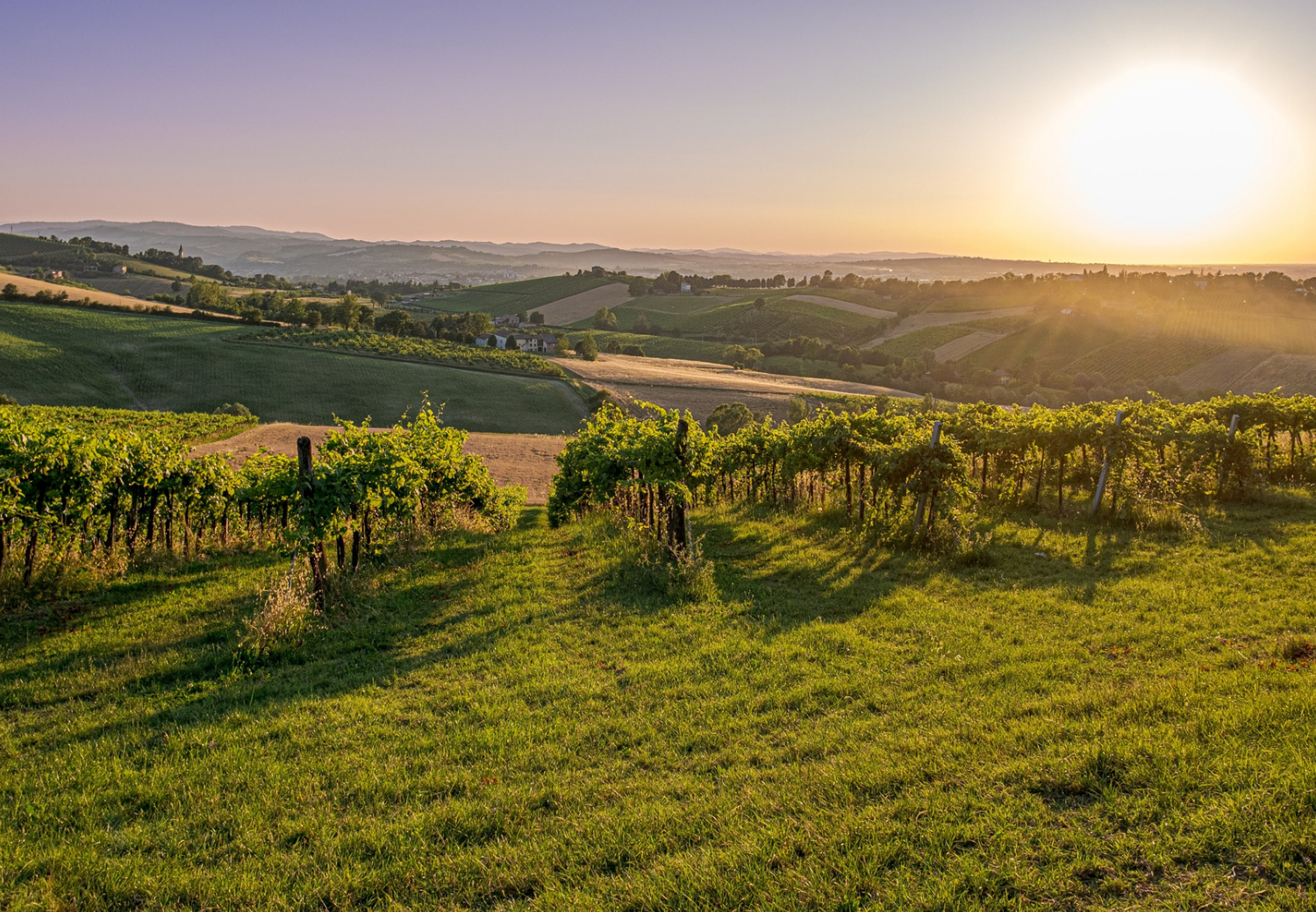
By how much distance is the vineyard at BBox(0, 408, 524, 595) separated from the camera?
9562mm

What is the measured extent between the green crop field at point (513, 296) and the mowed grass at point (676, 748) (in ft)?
442

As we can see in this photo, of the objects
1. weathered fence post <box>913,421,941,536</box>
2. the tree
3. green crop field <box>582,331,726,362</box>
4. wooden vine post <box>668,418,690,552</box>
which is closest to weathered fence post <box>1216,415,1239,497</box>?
weathered fence post <box>913,421,941,536</box>

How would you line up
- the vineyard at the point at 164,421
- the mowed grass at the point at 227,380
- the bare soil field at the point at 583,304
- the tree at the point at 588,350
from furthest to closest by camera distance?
the bare soil field at the point at 583,304
the tree at the point at 588,350
the mowed grass at the point at 227,380
the vineyard at the point at 164,421

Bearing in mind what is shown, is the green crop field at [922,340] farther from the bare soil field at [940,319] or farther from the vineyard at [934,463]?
the vineyard at [934,463]

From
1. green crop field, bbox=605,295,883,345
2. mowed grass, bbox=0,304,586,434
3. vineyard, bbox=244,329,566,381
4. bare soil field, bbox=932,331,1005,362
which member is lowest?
mowed grass, bbox=0,304,586,434

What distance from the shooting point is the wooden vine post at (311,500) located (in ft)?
30.4

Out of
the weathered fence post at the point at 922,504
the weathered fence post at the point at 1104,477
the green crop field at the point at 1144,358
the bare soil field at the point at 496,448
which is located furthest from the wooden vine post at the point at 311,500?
the green crop field at the point at 1144,358

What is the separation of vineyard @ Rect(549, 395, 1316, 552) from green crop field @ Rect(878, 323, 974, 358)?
276 ft

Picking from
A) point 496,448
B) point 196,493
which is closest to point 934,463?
point 196,493

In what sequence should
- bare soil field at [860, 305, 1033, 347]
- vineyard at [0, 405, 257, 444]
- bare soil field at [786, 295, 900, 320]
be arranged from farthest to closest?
1. bare soil field at [786, 295, 900, 320]
2. bare soil field at [860, 305, 1033, 347]
3. vineyard at [0, 405, 257, 444]

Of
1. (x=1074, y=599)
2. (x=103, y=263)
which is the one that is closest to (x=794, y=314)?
(x=1074, y=599)

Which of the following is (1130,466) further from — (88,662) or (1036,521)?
(88,662)

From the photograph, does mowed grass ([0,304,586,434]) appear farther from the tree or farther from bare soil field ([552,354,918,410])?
the tree

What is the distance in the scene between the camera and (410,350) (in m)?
73.9
